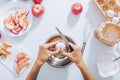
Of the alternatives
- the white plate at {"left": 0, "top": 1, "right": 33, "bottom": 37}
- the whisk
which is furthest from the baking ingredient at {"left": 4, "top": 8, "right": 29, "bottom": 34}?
the whisk

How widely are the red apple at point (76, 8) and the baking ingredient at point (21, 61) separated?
Result: 244 mm

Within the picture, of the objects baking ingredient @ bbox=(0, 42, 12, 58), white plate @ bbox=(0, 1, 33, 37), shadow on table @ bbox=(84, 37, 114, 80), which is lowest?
shadow on table @ bbox=(84, 37, 114, 80)

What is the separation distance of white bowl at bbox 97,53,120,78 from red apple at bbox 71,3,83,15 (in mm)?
190

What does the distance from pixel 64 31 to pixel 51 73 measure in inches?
6.4

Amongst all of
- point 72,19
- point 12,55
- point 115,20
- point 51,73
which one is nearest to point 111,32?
point 115,20

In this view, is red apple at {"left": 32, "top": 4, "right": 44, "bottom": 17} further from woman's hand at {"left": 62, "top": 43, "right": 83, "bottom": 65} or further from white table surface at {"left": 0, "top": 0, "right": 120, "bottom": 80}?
woman's hand at {"left": 62, "top": 43, "right": 83, "bottom": 65}

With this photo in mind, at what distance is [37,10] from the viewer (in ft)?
3.92

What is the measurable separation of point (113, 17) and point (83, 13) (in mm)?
115

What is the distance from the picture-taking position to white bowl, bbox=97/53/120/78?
120cm

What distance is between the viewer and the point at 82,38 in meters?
1.23

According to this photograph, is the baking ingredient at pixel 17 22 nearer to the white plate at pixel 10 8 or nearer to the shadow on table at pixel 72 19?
the white plate at pixel 10 8

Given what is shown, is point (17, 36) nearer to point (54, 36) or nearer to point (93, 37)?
point (54, 36)

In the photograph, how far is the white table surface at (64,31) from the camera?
1209 mm

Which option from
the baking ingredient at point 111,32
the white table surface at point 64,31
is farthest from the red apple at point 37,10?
the baking ingredient at point 111,32
